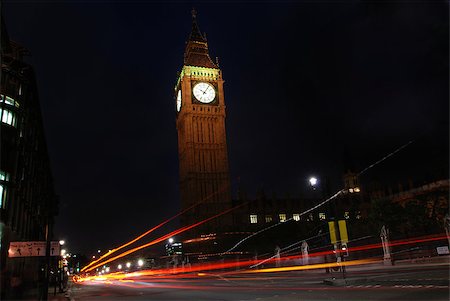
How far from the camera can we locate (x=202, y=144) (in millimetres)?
106188

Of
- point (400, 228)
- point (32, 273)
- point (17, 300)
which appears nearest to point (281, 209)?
point (400, 228)

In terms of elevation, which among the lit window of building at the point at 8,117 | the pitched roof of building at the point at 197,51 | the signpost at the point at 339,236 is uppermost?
the pitched roof of building at the point at 197,51

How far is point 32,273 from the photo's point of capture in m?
47.0

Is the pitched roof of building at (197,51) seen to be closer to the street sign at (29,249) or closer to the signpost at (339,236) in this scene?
the signpost at (339,236)

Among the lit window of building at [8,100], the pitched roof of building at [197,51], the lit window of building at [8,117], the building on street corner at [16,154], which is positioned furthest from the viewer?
the pitched roof of building at [197,51]

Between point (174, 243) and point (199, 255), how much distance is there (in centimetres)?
3041

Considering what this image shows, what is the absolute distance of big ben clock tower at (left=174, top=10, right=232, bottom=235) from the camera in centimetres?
10112

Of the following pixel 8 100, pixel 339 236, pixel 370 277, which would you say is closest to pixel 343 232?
pixel 339 236

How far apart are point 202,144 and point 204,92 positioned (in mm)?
13730

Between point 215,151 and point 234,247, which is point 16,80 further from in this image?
point 215,151

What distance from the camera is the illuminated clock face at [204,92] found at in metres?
109

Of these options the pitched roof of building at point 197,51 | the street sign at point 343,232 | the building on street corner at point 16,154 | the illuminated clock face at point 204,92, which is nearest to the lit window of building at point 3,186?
the building on street corner at point 16,154

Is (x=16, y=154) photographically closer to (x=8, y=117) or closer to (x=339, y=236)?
(x=8, y=117)

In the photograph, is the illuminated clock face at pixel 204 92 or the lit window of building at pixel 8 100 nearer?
the lit window of building at pixel 8 100
